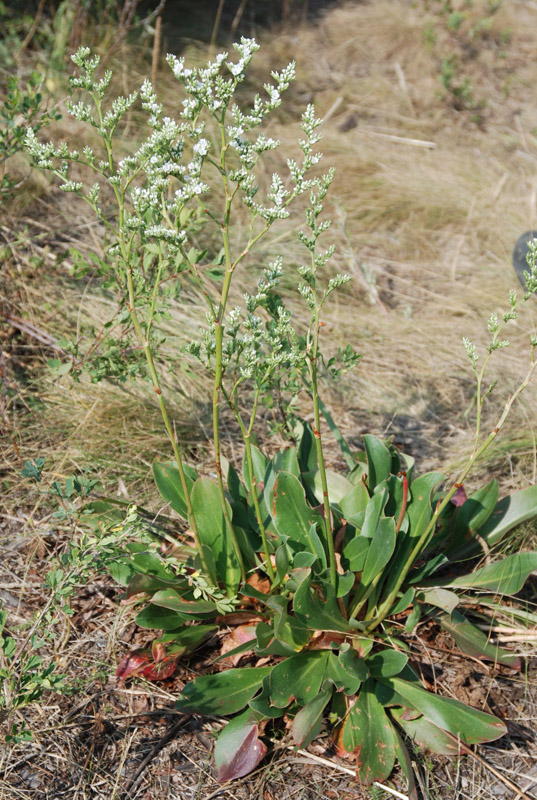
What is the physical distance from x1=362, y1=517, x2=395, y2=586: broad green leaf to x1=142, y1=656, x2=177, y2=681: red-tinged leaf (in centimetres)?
65

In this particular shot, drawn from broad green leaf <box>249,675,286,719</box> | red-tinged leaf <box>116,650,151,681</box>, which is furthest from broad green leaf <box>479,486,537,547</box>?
red-tinged leaf <box>116,650,151,681</box>

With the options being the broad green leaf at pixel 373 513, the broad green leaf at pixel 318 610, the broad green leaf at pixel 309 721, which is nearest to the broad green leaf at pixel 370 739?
the broad green leaf at pixel 309 721

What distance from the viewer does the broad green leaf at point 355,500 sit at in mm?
2324

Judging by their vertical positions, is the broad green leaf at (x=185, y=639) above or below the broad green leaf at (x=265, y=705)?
below

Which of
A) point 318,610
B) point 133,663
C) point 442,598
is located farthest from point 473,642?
point 133,663

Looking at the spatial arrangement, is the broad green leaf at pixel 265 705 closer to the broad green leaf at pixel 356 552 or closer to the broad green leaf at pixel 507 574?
the broad green leaf at pixel 356 552

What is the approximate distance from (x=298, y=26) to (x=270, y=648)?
6.68 meters

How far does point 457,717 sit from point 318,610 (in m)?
0.47

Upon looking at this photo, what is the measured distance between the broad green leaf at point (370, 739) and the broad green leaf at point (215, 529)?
53cm

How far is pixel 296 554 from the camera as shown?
6.72ft

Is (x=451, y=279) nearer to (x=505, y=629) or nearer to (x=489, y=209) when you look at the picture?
(x=489, y=209)

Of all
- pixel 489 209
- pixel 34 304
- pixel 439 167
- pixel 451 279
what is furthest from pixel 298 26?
pixel 34 304

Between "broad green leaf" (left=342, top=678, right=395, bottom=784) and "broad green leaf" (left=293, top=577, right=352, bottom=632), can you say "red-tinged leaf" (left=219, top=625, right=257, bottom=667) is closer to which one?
"broad green leaf" (left=293, top=577, right=352, bottom=632)

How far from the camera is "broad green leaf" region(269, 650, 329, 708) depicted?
1.94 metres
